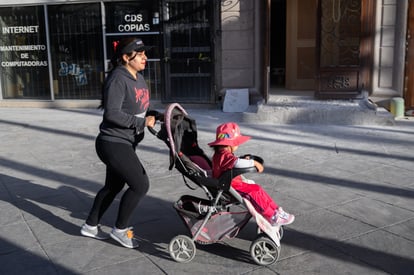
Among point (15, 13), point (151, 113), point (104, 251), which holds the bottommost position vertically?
point (104, 251)

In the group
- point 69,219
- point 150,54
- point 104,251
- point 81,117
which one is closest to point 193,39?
point 150,54

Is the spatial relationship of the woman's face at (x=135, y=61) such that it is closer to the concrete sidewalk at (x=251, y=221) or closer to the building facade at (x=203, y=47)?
the concrete sidewalk at (x=251, y=221)

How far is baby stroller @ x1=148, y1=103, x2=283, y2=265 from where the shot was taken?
3916 millimetres

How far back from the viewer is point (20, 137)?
920cm

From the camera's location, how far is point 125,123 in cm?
401

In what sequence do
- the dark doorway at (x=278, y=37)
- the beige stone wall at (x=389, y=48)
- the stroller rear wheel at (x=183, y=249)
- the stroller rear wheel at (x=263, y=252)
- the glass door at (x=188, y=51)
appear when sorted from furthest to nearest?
1. the dark doorway at (x=278, y=37)
2. the glass door at (x=188, y=51)
3. the beige stone wall at (x=389, y=48)
4. the stroller rear wheel at (x=183, y=249)
5. the stroller rear wheel at (x=263, y=252)

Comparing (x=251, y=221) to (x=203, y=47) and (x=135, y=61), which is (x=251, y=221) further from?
(x=203, y=47)

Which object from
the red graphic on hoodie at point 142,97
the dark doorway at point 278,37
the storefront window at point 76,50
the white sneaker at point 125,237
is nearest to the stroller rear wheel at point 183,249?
the white sneaker at point 125,237

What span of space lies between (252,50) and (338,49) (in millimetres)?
1836

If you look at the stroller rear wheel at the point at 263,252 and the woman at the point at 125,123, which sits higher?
the woman at the point at 125,123

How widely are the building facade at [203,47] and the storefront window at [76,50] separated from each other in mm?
24

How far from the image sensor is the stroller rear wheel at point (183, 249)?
4012 millimetres

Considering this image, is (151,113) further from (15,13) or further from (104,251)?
(15,13)

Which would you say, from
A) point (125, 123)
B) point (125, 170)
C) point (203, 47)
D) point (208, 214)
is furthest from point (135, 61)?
point (203, 47)
